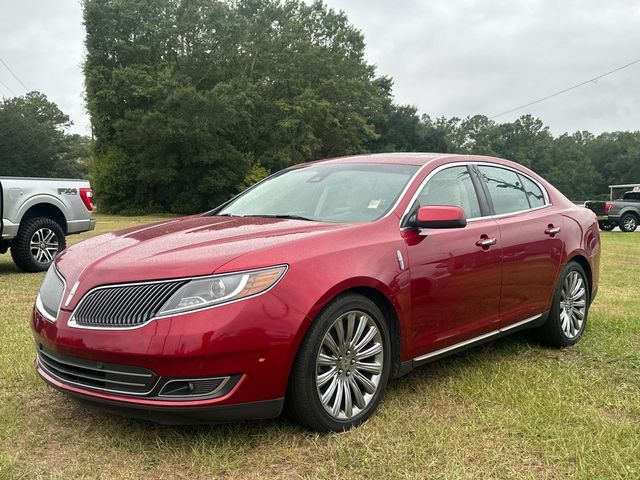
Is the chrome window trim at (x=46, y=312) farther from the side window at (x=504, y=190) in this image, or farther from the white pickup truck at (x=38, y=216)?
the white pickup truck at (x=38, y=216)

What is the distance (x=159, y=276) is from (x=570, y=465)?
6.88ft

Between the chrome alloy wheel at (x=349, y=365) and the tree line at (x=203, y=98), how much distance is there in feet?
110

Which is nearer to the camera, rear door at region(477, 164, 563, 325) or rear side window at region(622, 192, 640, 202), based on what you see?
rear door at region(477, 164, 563, 325)

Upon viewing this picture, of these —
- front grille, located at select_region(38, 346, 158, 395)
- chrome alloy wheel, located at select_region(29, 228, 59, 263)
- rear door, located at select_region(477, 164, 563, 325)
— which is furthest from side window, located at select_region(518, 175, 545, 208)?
chrome alloy wheel, located at select_region(29, 228, 59, 263)

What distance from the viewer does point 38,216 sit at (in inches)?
336

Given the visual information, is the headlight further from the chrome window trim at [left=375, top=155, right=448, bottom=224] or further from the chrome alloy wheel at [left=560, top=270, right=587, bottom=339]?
the chrome alloy wheel at [left=560, top=270, right=587, bottom=339]

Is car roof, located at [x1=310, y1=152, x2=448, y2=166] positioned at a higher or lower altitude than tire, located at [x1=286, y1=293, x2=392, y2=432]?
higher

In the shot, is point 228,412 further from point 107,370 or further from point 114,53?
point 114,53

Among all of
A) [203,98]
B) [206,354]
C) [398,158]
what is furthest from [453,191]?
[203,98]

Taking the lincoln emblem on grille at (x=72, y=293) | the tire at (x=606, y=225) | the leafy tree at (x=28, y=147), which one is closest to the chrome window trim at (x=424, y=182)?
the lincoln emblem on grille at (x=72, y=293)

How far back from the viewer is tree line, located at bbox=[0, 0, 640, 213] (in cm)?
3572

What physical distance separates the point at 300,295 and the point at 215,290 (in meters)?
0.40

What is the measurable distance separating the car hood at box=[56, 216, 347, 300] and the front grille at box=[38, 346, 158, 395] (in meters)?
0.36

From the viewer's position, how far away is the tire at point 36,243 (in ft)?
27.1
